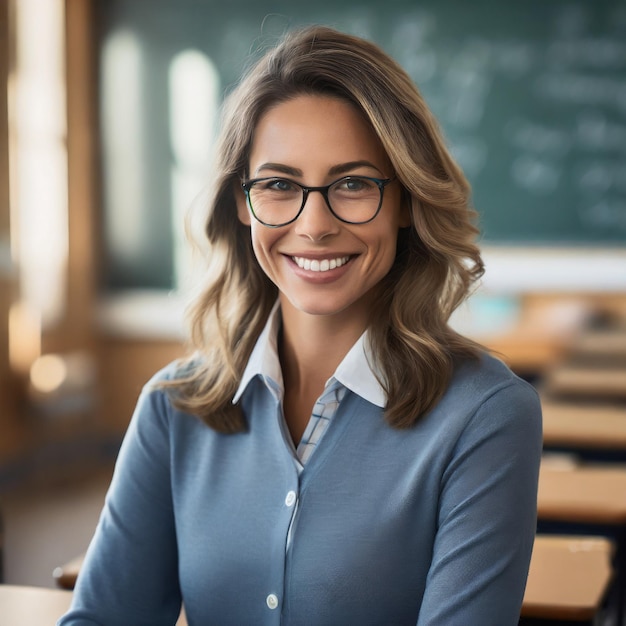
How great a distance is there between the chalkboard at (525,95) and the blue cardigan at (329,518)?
170 inches

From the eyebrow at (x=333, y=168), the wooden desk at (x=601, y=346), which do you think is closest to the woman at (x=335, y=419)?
the eyebrow at (x=333, y=168)

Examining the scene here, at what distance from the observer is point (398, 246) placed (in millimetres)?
1544

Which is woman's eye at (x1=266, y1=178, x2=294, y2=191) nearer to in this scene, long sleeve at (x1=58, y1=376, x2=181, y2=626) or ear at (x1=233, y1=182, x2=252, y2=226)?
ear at (x1=233, y1=182, x2=252, y2=226)

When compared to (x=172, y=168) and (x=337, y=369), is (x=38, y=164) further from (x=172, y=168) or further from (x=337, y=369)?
(x=337, y=369)

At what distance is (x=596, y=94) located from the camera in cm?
557

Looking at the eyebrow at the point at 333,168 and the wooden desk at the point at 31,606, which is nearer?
the eyebrow at the point at 333,168

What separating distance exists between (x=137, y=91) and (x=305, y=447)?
200 inches

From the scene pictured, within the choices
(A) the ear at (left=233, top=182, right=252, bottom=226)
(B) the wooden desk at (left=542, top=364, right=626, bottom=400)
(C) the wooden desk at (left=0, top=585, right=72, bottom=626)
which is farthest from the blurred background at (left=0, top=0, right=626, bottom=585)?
(A) the ear at (left=233, top=182, right=252, bottom=226)

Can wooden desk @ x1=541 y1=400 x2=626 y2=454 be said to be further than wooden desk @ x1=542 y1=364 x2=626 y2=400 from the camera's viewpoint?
No

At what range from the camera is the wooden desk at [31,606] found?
1559mm

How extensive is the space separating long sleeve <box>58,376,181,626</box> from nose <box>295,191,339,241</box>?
1.26 feet

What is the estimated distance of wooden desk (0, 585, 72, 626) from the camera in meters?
1.56

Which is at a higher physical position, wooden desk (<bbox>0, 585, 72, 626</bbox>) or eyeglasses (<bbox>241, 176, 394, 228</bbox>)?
eyeglasses (<bbox>241, 176, 394, 228</bbox>)

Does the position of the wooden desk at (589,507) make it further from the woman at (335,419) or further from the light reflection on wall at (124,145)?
the light reflection on wall at (124,145)
